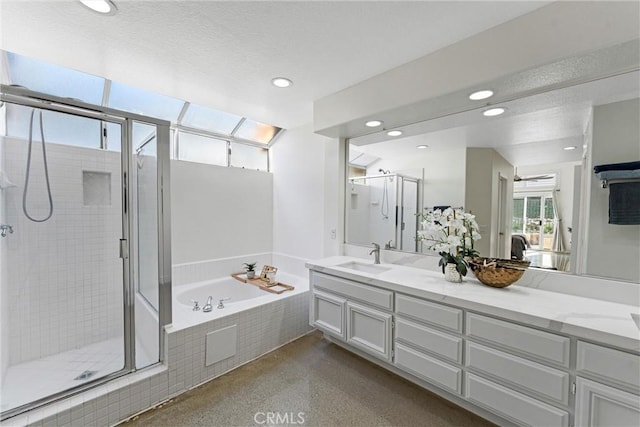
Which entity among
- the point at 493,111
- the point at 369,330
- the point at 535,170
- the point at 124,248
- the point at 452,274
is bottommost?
Result: the point at 369,330

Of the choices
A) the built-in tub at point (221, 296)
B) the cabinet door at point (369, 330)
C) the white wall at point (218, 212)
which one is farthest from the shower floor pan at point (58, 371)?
the cabinet door at point (369, 330)

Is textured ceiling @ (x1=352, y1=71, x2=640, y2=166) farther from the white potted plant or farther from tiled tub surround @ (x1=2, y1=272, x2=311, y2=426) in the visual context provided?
tiled tub surround @ (x1=2, y1=272, x2=311, y2=426)

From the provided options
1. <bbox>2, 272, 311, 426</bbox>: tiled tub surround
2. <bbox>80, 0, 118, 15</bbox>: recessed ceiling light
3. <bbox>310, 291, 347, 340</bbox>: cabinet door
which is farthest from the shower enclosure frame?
<bbox>310, 291, 347, 340</bbox>: cabinet door

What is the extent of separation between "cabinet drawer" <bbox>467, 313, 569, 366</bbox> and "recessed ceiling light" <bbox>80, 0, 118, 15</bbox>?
8.95ft

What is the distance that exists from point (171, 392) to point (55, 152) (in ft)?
7.62

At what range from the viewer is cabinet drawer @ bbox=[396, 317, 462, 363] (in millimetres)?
1585

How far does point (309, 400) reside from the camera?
6.15ft

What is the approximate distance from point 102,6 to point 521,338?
9.62ft

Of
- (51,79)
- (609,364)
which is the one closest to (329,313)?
(609,364)

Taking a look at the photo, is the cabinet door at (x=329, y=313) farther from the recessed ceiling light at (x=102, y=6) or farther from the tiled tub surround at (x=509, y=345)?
the recessed ceiling light at (x=102, y=6)

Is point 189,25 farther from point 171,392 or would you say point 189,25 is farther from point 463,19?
point 171,392

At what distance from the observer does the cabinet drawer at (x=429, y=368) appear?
1586 mm

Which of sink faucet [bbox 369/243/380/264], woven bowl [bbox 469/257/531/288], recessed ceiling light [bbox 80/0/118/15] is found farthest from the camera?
sink faucet [bbox 369/243/380/264]

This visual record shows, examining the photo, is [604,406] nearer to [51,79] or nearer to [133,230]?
[133,230]
